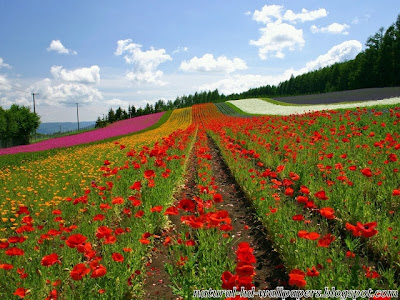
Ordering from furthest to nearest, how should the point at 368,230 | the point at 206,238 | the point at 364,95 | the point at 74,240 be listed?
1. the point at 364,95
2. the point at 206,238
3. the point at 74,240
4. the point at 368,230

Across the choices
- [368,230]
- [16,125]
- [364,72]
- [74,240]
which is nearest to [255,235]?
[368,230]

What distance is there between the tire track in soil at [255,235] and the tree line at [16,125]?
51.8 m

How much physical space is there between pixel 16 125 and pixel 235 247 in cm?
5528

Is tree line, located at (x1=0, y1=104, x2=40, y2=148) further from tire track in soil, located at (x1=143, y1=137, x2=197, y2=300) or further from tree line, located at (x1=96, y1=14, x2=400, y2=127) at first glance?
tree line, located at (x1=96, y1=14, x2=400, y2=127)

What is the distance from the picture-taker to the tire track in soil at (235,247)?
11.4 ft

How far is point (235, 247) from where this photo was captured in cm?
432

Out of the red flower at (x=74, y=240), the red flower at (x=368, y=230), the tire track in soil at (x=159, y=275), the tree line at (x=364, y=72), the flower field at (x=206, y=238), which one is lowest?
the tire track in soil at (x=159, y=275)

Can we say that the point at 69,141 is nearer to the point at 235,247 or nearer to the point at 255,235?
the point at 255,235

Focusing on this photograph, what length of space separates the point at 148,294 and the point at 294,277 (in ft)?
7.15

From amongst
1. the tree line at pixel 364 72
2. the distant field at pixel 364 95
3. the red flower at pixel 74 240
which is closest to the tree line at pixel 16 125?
the distant field at pixel 364 95

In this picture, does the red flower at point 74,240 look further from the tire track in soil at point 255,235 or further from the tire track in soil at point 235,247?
the tire track in soil at point 255,235

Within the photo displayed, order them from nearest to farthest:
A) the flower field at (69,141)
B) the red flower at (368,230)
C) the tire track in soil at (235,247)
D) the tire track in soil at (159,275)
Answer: the red flower at (368,230), the tire track in soil at (159,275), the tire track in soil at (235,247), the flower field at (69,141)

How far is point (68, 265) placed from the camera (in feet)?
11.8

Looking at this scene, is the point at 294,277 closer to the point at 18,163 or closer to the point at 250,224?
the point at 250,224
